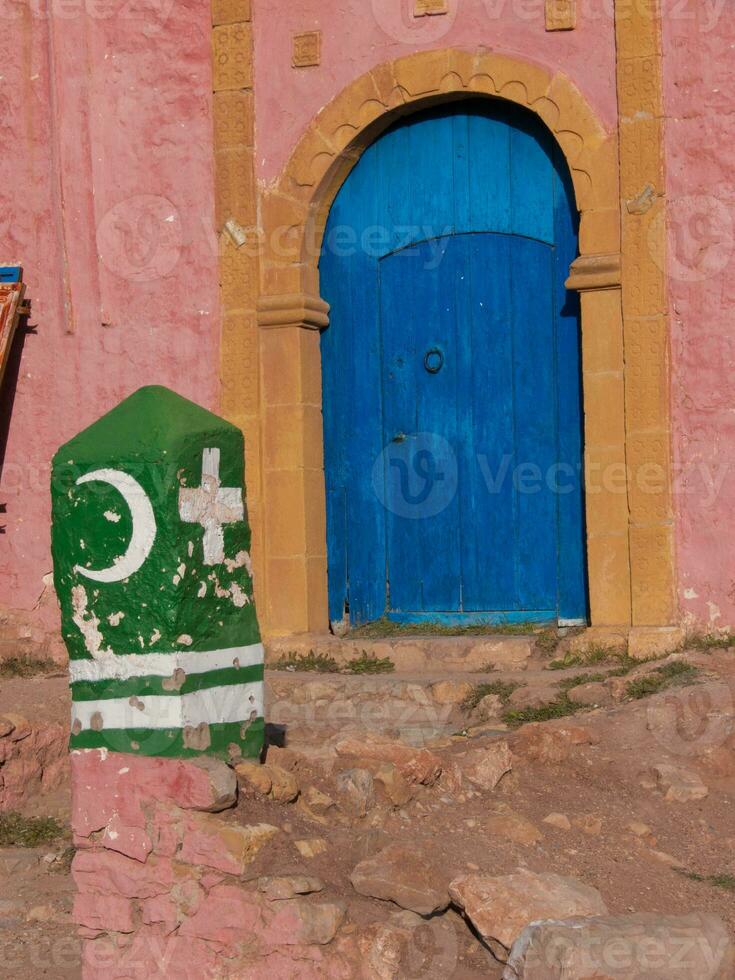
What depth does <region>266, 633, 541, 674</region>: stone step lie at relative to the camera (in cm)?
721

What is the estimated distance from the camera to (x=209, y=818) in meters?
4.21

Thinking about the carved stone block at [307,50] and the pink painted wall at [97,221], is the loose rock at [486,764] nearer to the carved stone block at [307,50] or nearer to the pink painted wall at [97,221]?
the pink painted wall at [97,221]

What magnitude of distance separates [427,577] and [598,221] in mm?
2102

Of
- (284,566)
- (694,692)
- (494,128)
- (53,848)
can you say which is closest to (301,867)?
(53,848)

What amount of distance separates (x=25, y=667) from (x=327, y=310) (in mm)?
2594

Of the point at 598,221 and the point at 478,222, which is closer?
the point at 598,221

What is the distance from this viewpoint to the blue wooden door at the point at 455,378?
25.0ft

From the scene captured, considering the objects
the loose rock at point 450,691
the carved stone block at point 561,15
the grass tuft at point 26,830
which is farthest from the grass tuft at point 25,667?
the carved stone block at point 561,15

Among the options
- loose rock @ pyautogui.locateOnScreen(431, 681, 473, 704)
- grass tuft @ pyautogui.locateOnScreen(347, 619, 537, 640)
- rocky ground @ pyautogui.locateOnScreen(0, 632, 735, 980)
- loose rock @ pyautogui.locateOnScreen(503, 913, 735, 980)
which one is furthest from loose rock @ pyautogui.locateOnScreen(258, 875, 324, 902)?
grass tuft @ pyautogui.locateOnScreen(347, 619, 537, 640)

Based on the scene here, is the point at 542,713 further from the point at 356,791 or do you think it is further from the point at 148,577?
the point at 148,577

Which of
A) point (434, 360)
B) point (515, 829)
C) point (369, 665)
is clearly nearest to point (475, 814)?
point (515, 829)

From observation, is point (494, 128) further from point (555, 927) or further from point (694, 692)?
point (555, 927)

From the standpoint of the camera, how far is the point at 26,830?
18.9ft

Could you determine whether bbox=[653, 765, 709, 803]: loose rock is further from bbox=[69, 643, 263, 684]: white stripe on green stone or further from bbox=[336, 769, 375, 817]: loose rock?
bbox=[69, 643, 263, 684]: white stripe on green stone
